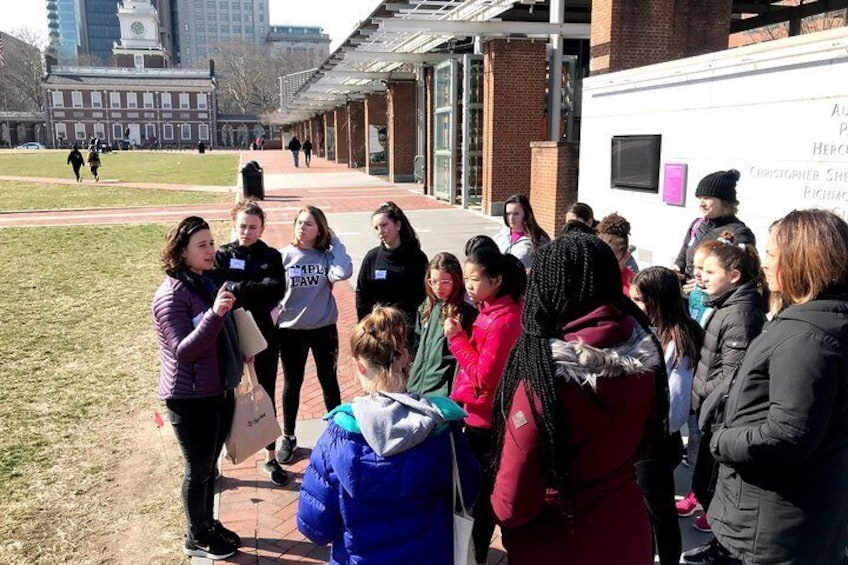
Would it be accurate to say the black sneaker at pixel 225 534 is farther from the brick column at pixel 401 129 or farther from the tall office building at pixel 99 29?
the tall office building at pixel 99 29

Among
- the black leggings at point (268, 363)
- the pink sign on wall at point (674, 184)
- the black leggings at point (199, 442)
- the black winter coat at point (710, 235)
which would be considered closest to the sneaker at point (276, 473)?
the black leggings at point (268, 363)

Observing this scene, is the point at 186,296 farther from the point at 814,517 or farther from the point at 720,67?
the point at 720,67

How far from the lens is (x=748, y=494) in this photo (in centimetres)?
237

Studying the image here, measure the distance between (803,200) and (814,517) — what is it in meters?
6.07

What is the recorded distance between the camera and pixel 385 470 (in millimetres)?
2285

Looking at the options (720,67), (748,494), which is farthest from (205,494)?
(720,67)

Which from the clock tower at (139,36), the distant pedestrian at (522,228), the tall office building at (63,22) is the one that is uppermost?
the tall office building at (63,22)

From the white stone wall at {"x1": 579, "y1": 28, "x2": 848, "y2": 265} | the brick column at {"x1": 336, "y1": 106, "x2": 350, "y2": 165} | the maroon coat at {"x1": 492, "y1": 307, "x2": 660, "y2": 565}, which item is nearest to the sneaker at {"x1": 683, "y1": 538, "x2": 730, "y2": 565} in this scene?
the maroon coat at {"x1": 492, "y1": 307, "x2": 660, "y2": 565}

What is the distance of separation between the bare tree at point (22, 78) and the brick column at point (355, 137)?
105129 millimetres

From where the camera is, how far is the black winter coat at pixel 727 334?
3.31 m

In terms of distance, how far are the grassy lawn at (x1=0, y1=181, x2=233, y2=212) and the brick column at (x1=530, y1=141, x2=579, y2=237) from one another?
1332 centimetres

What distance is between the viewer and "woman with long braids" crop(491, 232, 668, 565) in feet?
6.56

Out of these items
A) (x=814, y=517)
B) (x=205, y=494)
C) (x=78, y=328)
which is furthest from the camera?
(x=78, y=328)

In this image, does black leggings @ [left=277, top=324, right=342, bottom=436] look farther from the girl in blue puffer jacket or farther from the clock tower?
the clock tower
